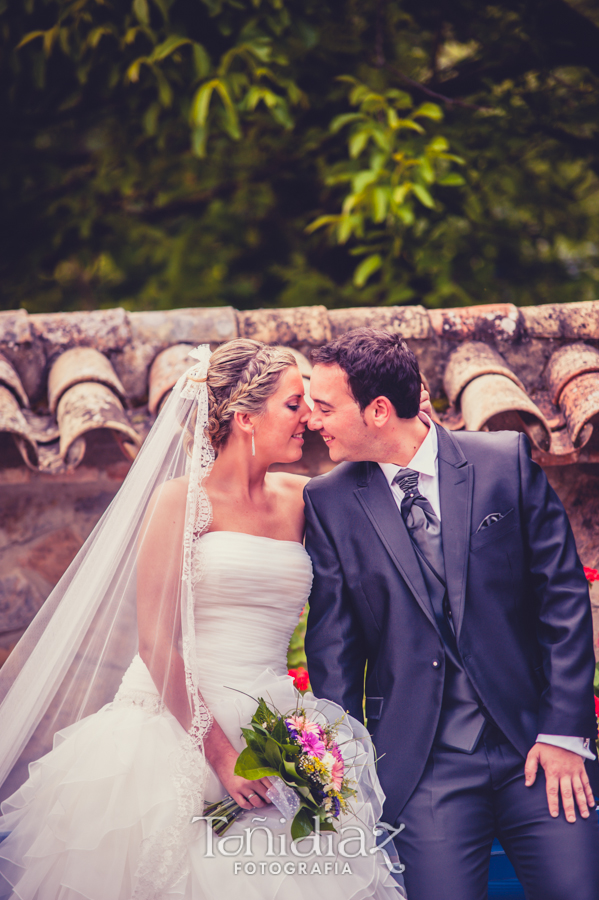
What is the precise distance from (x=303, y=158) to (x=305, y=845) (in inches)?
190

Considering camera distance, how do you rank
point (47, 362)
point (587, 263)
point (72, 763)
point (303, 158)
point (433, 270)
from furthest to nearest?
point (587, 263), point (303, 158), point (433, 270), point (47, 362), point (72, 763)

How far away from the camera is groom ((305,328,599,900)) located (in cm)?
211

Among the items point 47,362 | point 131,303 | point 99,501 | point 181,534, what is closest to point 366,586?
point 181,534

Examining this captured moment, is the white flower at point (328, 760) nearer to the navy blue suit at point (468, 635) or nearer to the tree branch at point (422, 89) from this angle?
the navy blue suit at point (468, 635)

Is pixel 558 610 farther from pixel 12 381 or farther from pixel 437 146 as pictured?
pixel 437 146

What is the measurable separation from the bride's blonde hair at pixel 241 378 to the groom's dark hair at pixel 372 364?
160 millimetres

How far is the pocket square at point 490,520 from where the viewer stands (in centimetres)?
225

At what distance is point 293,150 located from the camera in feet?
18.1

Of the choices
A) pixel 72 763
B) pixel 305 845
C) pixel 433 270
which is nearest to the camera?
pixel 305 845

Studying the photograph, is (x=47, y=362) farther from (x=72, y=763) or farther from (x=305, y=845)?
(x=305, y=845)

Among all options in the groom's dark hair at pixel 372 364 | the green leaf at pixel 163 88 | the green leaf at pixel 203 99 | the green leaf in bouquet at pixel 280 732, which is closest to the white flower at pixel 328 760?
the green leaf in bouquet at pixel 280 732

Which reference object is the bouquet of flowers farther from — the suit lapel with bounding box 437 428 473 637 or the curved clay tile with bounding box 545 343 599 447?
the curved clay tile with bounding box 545 343 599 447

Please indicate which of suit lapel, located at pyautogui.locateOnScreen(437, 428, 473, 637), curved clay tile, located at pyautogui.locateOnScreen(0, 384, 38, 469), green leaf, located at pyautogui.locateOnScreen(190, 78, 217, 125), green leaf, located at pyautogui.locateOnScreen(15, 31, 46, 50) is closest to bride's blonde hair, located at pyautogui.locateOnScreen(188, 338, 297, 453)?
suit lapel, located at pyautogui.locateOnScreen(437, 428, 473, 637)

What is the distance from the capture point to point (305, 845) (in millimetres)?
2008
